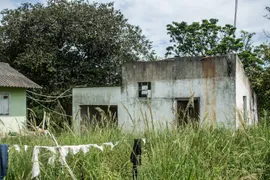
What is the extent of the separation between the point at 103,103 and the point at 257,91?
28.8 feet

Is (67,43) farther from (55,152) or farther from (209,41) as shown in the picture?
(55,152)

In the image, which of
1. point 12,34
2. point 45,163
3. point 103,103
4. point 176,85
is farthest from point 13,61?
point 45,163

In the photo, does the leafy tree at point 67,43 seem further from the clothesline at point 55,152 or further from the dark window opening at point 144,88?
the clothesline at point 55,152

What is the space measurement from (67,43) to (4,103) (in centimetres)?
543

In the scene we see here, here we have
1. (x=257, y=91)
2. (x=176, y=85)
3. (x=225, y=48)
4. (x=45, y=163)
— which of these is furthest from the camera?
(x=225, y=48)

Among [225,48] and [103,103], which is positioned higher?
[225,48]

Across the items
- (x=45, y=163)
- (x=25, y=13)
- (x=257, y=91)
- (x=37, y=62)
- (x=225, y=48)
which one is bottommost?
(x=45, y=163)

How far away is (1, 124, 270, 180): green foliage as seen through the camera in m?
3.08

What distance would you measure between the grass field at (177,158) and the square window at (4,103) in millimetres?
13293

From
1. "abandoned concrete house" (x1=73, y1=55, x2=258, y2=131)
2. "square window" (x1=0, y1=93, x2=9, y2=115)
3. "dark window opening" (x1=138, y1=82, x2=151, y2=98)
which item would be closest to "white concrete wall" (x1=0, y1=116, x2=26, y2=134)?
"square window" (x1=0, y1=93, x2=9, y2=115)

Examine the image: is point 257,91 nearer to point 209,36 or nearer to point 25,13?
point 209,36

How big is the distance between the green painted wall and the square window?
16cm

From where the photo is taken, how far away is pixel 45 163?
3941 mm

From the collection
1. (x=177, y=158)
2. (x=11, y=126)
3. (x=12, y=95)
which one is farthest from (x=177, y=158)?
(x=12, y=95)
